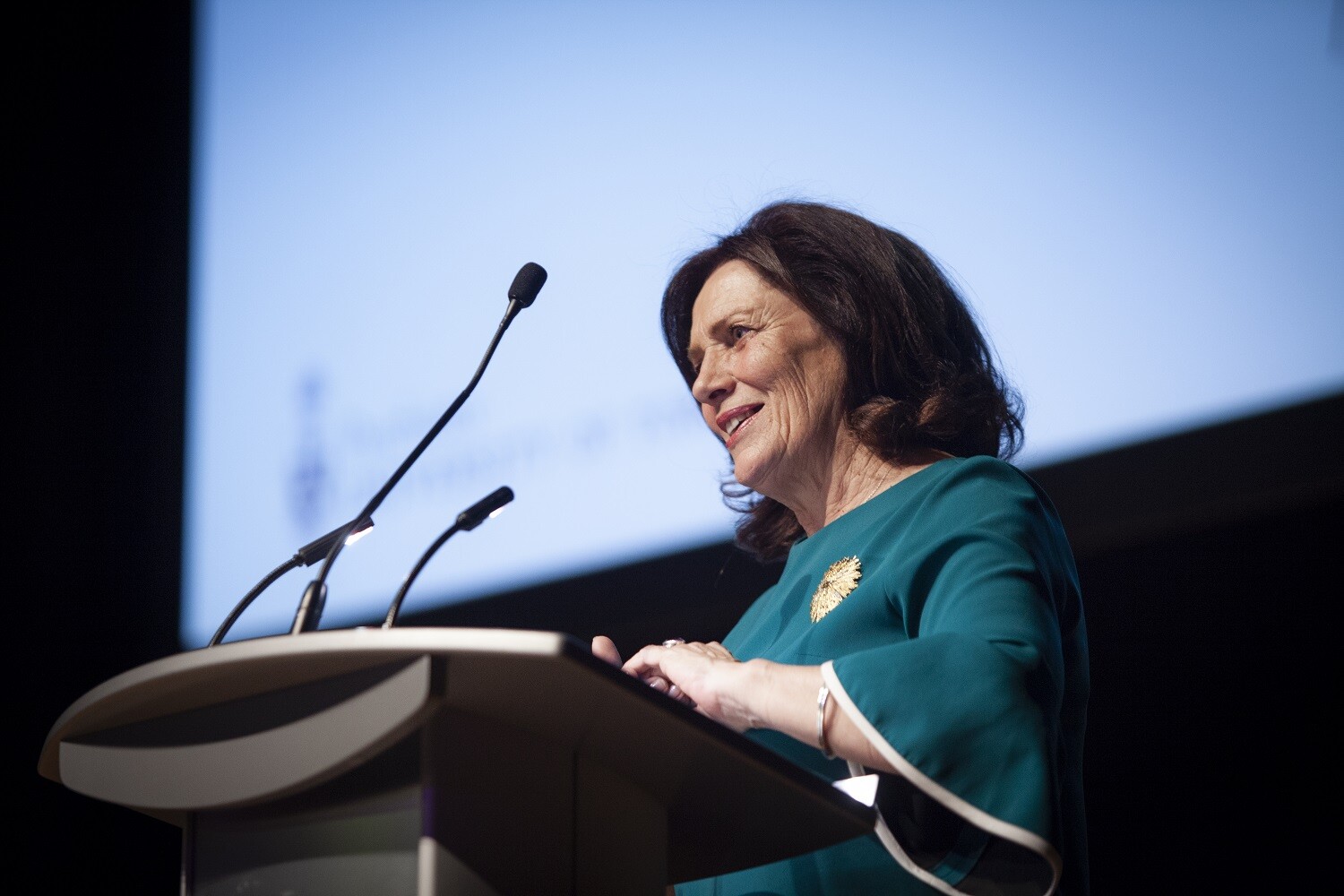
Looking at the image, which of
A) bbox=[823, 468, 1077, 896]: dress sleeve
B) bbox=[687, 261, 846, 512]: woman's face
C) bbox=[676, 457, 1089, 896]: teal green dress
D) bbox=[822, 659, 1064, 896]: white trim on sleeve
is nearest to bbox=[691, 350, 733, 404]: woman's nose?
bbox=[687, 261, 846, 512]: woman's face

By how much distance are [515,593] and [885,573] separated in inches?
48.0

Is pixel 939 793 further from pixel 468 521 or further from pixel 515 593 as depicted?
pixel 515 593

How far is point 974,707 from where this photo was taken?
1.12 m

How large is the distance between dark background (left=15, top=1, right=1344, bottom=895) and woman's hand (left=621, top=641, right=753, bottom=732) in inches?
37.2

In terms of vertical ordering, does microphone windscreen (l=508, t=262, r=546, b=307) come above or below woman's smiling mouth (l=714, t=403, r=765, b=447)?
above

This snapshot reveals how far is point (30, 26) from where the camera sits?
10.5ft

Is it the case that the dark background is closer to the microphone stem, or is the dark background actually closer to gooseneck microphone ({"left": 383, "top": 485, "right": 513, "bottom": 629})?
the microphone stem

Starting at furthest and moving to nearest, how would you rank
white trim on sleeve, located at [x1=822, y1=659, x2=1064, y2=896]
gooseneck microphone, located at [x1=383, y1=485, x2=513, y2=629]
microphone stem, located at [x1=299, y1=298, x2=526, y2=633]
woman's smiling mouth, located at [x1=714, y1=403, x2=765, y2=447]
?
woman's smiling mouth, located at [x1=714, y1=403, x2=765, y2=447]
gooseneck microphone, located at [x1=383, y1=485, x2=513, y2=629]
microphone stem, located at [x1=299, y1=298, x2=526, y2=633]
white trim on sleeve, located at [x1=822, y1=659, x2=1064, y2=896]

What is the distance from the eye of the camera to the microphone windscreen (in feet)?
5.34

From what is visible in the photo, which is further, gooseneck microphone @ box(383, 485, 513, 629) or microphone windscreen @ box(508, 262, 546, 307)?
microphone windscreen @ box(508, 262, 546, 307)

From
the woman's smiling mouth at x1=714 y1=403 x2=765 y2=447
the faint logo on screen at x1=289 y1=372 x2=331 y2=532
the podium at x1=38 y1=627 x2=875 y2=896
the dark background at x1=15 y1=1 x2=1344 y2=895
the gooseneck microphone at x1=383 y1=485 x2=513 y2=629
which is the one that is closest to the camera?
the podium at x1=38 y1=627 x2=875 y2=896

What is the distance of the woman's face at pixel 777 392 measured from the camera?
195cm

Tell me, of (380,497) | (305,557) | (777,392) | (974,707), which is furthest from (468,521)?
(777,392)

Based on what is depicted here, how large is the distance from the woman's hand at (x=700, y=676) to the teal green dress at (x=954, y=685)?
11cm
